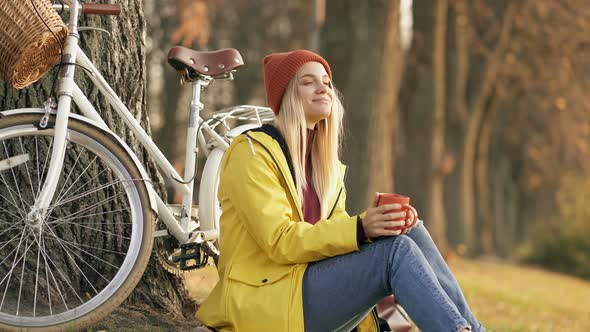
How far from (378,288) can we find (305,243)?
32 centimetres

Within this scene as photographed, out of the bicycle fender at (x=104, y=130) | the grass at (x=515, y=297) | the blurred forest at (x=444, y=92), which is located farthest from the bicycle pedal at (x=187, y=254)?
the blurred forest at (x=444, y=92)

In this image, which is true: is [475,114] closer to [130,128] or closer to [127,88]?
[127,88]

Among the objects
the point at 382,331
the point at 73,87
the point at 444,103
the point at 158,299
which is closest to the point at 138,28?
the point at 73,87

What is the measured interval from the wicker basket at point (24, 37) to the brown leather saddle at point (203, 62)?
69 cm

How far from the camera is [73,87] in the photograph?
13.9ft

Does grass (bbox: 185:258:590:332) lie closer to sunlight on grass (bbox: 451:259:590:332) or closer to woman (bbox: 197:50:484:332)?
sunlight on grass (bbox: 451:259:590:332)

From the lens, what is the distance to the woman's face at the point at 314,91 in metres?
4.24

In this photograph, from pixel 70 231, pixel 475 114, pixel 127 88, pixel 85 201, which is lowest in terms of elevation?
pixel 475 114

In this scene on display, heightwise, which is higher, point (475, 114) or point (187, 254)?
point (187, 254)

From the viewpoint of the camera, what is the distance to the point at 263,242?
391 centimetres

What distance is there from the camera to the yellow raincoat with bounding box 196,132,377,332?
12.6 ft

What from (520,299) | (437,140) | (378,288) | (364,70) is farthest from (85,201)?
(437,140)

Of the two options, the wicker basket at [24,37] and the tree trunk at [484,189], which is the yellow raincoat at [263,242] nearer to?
the wicker basket at [24,37]

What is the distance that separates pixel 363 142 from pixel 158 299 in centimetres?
586
